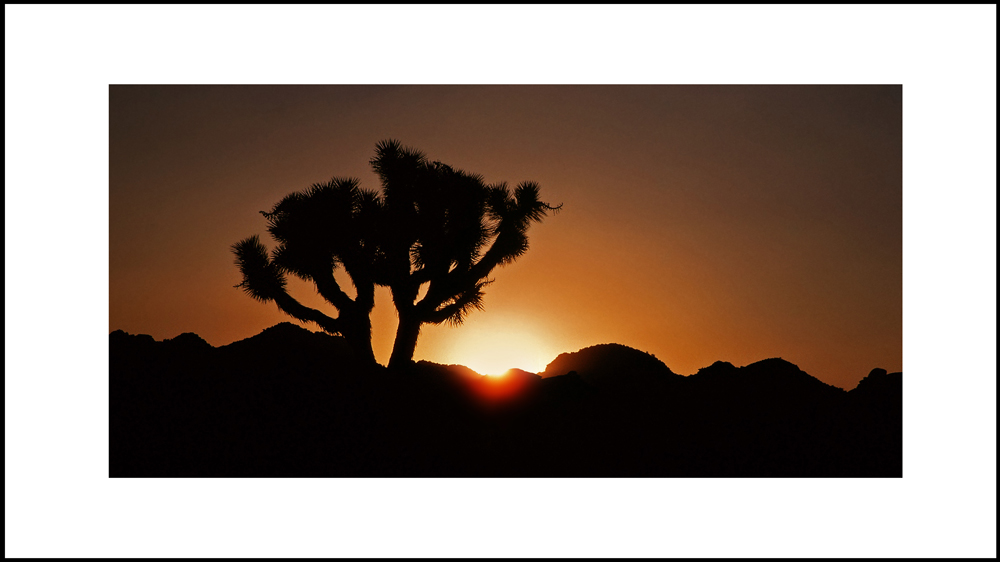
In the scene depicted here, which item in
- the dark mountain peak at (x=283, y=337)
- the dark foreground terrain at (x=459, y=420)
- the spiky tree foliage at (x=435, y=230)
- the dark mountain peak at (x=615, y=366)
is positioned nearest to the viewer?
the dark foreground terrain at (x=459, y=420)

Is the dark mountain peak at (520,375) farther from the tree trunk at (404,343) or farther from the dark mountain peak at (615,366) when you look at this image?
the tree trunk at (404,343)

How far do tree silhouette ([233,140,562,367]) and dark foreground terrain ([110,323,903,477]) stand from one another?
66 cm

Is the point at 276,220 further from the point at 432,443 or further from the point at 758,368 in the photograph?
the point at 758,368

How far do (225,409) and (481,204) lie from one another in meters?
3.31

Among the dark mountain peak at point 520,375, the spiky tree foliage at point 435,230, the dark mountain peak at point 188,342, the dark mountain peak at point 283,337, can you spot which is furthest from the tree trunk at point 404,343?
the dark mountain peak at point 188,342

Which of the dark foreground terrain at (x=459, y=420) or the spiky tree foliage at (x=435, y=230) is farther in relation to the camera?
the spiky tree foliage at (x=435, y=230)

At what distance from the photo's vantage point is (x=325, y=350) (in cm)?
904

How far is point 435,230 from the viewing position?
307 inches

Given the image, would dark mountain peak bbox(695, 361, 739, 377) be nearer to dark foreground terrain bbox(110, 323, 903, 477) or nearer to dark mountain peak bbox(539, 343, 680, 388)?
dark foreground terrain bbox(110, 323, 903, 477)

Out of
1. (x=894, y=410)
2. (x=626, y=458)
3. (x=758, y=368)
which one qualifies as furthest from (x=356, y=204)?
(x=894, y=410)

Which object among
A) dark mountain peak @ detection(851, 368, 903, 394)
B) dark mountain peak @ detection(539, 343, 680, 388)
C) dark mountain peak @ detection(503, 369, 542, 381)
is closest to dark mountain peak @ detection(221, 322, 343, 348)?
dark mountain peak @ detection(503, 369, 542, 381)

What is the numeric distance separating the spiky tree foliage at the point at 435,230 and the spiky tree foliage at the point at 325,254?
21 cm

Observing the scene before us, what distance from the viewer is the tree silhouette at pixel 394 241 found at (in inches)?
307

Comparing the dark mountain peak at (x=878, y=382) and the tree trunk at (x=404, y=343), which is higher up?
the tree trunk at (x=404, y=343)
